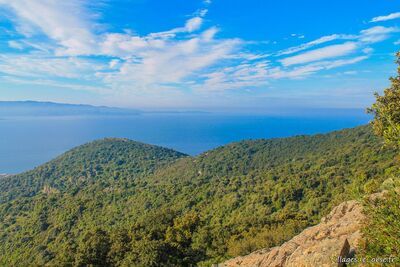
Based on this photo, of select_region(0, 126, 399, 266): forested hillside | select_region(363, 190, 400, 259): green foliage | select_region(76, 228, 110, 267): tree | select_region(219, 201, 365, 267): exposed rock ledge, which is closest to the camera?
select_region(363, 190, 400, 259): green foliage

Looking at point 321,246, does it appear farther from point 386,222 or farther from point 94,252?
point 94,252

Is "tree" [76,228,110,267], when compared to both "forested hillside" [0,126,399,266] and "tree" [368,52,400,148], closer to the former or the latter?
"forested hillside" [0,126,399,266]

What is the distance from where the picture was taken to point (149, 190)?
223 ft

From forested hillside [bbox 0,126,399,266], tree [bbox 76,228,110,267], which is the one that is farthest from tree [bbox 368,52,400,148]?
tree [bbox 76,228,110,267]

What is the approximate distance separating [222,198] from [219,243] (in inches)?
986

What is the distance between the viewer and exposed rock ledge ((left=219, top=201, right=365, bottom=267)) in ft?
29.9

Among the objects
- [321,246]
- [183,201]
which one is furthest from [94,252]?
[183,201]

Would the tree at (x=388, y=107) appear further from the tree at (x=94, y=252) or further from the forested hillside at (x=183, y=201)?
the tree at (x=94, y=252)

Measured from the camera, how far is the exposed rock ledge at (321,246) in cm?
912

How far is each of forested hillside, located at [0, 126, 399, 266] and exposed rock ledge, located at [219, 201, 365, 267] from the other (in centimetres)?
178

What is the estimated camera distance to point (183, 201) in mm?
55875

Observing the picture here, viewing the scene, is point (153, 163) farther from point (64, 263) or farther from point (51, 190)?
point (64, 263)

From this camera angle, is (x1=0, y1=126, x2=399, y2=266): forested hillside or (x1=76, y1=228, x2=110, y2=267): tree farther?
(x1=0, y1=126, x2=399, y2=266): forested hillside

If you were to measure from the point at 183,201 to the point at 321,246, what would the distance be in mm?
47431
